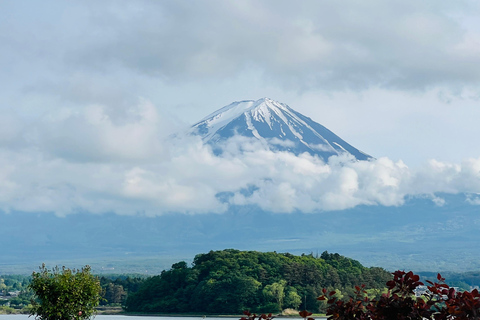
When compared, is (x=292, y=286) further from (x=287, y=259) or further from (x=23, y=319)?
(x=23, y=319)

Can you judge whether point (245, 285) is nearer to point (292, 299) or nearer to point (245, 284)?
point (245, 284)

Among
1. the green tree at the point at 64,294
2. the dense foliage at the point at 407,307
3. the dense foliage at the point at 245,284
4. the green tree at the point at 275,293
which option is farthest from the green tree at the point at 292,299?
the dense foliage at the point at 407,307

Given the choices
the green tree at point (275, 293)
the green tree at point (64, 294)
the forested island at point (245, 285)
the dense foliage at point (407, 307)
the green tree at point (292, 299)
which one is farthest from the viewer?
the forested island at point (245, 285)

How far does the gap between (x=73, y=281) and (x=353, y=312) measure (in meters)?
12.1

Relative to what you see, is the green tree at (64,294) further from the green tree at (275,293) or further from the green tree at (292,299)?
the green tree at (292,299)

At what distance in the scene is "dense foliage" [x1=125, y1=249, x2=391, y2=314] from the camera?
63.4 metres

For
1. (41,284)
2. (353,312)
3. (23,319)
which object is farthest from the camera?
(23,319)

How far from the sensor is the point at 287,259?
7031 centimetres

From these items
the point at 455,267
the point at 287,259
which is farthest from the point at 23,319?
the point at 455,267

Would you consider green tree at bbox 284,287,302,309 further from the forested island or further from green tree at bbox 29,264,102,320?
green tree at bbox 29,264,102,320

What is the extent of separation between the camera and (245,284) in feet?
208

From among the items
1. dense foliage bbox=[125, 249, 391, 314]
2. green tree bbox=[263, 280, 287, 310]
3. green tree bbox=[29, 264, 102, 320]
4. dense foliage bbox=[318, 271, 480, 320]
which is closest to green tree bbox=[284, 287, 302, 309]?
dense foliage bbox=[125, 249, 391, 314]

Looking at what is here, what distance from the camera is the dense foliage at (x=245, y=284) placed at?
63438 mm

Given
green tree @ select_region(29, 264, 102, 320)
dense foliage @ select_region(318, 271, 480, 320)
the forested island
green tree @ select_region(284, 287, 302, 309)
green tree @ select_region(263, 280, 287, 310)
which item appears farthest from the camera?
the forested island
